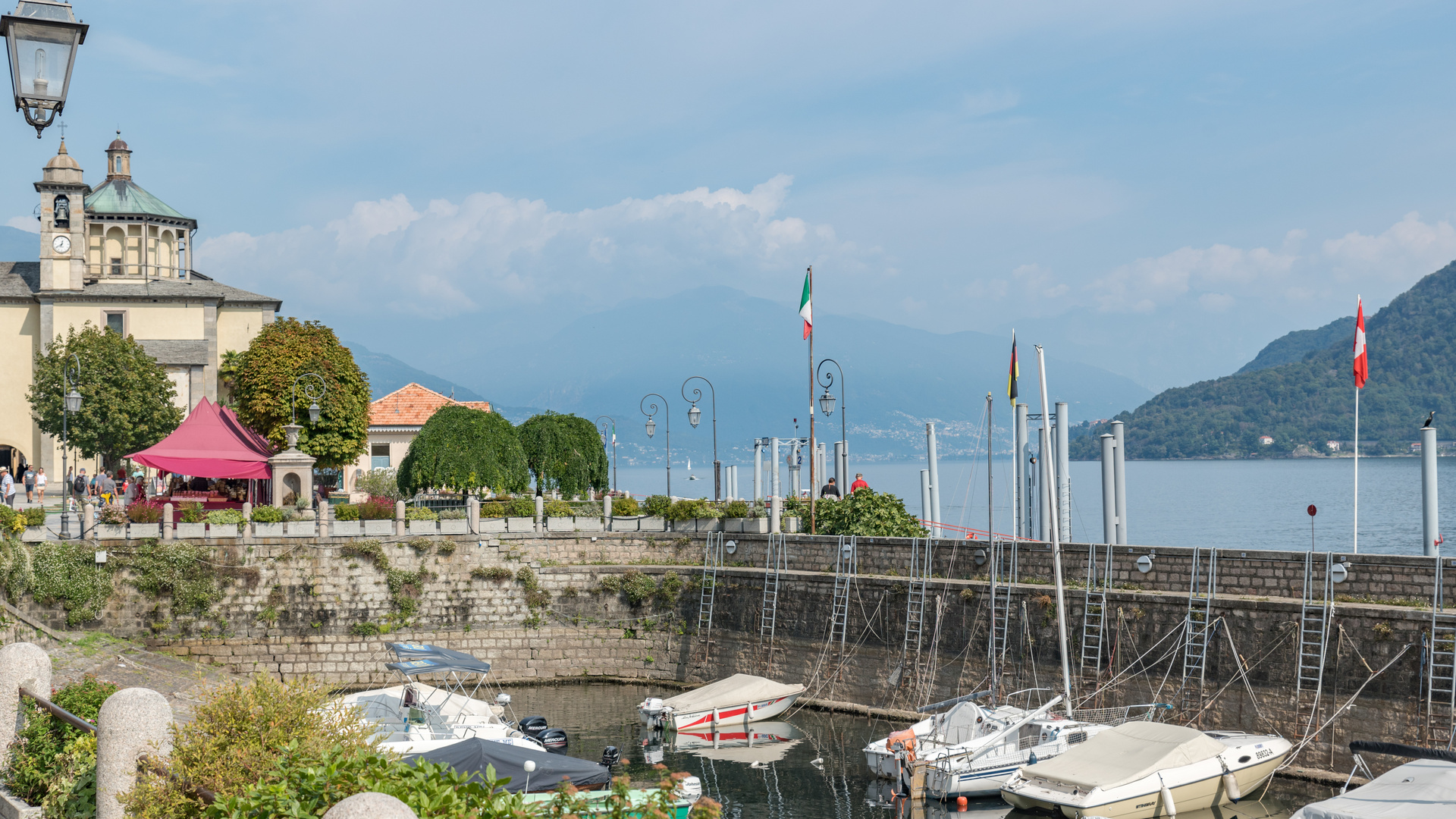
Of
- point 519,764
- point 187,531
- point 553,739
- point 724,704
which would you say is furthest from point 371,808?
point 187,531

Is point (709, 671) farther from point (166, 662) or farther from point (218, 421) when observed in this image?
point (218, 421)

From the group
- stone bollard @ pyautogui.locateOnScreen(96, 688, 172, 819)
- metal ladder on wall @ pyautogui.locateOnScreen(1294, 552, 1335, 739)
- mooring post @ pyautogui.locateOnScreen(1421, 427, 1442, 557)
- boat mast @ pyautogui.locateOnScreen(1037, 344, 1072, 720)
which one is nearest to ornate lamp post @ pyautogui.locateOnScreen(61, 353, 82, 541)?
stone bollard @ pyautogui.locateOnScreen(96, 688, 172, 819)

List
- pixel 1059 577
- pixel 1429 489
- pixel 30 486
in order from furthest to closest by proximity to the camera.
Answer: pixel 30 486 → pixel 1059 577 → pixel 1429 489

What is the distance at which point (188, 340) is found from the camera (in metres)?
54.0

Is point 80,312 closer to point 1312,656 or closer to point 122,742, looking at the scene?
→ point 122,742

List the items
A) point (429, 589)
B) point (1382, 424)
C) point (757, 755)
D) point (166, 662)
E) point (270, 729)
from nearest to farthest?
point (270, 729)
point (757, 755)
point (166, 662)
point (429, 589)
point (1382, 424)

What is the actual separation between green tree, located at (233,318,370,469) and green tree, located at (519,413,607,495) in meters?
7.30

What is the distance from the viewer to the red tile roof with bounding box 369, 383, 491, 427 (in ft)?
211

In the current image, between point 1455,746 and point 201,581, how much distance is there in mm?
31377

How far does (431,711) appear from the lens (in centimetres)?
2570

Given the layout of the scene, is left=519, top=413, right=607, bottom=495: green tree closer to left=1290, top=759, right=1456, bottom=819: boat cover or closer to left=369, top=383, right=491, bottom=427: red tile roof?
left=369, top=383, right=491, bottom=427: red tile roof

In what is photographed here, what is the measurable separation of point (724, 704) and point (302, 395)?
25.9 m

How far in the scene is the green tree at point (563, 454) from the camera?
49.3 meters

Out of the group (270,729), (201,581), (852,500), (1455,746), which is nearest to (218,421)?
(201,581)
